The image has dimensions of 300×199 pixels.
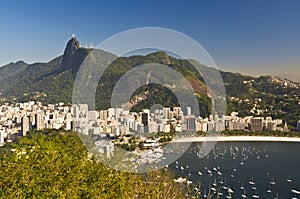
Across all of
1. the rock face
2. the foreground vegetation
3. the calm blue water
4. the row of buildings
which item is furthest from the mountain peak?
the foreground vegetation

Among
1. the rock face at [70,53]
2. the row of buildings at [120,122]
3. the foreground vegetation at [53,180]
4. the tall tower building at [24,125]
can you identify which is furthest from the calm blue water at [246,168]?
the rock face at [70,53]

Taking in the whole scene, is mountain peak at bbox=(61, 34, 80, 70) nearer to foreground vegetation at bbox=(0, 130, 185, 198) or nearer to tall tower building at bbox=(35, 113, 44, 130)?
tall tower building at bbox=(35, 113, 44, 130)

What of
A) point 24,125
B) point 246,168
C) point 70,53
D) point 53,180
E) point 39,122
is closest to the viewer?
point 53,180

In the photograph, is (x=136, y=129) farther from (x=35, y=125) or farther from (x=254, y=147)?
(x=254, y=147)

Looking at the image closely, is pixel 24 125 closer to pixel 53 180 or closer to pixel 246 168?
pixel 246 168

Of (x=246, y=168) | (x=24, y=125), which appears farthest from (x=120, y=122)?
(x=24, y=125)
